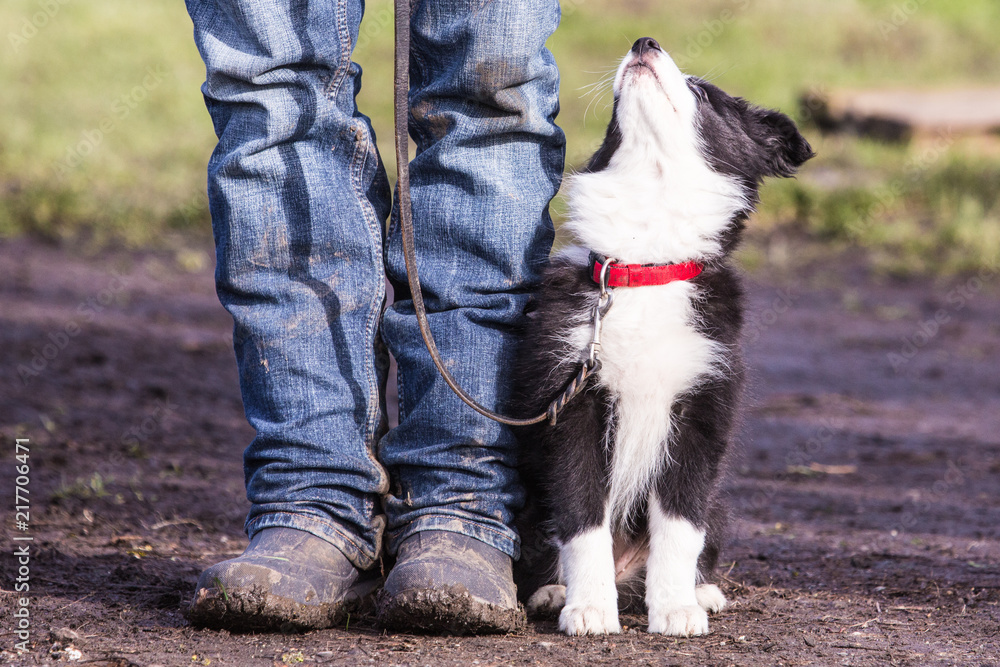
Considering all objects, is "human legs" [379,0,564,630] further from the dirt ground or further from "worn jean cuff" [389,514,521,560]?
the dirt ground

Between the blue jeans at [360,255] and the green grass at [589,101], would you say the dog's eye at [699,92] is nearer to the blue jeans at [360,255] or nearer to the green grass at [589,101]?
the green grass at [589,101]

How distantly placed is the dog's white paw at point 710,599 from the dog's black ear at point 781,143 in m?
1.03

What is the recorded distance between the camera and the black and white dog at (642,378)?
2.14 metres

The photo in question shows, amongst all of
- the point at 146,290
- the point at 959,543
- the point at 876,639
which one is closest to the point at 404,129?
the point at 876,639

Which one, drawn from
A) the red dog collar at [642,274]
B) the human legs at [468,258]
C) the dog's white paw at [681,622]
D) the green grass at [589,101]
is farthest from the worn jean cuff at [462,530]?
the green grass at [589,101]

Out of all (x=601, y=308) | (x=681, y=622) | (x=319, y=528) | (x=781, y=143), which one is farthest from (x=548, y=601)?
(x=781, y=143)

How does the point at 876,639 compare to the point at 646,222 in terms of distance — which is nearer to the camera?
the point at 876,639

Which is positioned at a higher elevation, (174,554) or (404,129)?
(404,129)

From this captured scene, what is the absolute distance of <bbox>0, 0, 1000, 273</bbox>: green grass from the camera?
7.80 metres

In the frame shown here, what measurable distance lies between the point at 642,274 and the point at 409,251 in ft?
1.69

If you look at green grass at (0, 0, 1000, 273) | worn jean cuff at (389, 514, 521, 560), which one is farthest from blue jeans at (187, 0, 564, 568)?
green grass at (0, 0, 1000, 273)

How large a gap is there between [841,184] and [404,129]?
749 cm

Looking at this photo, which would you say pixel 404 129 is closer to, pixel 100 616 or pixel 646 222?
pixel 646 222

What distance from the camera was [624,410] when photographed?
216 cm
